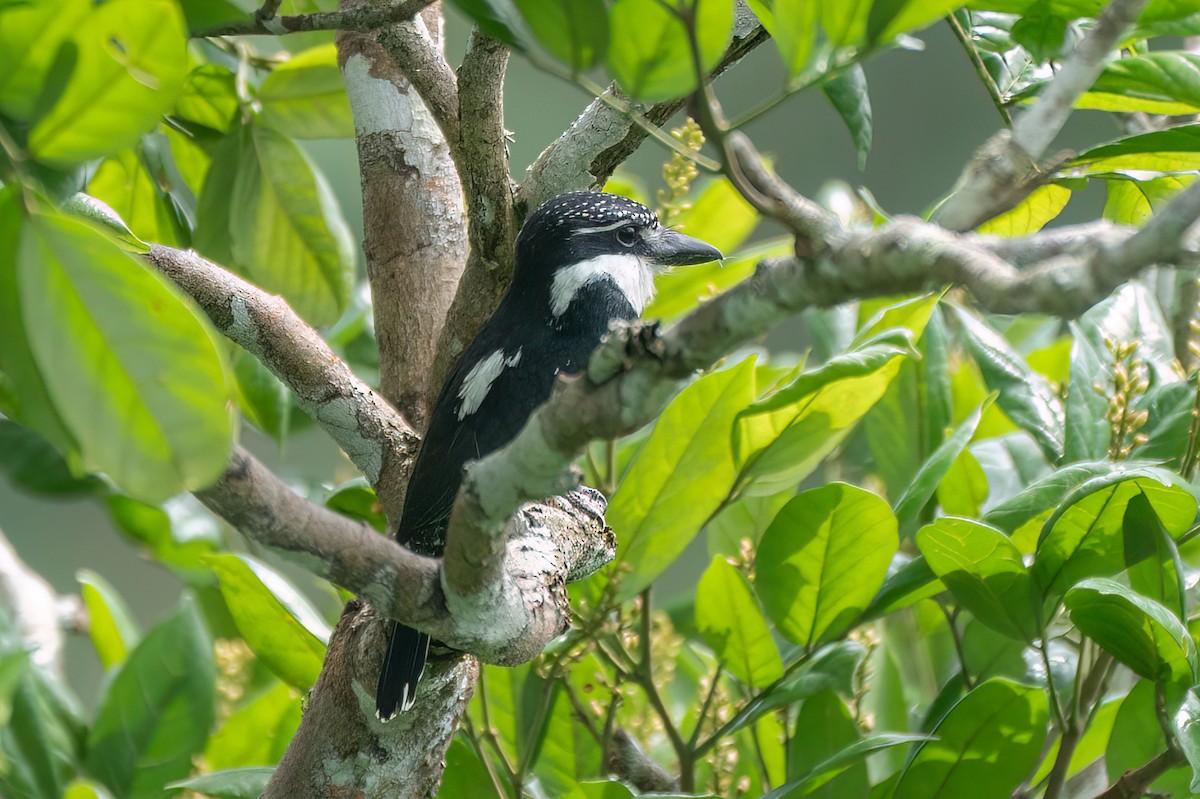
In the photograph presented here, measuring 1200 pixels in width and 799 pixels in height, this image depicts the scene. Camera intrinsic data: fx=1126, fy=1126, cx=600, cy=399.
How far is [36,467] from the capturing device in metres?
2.57

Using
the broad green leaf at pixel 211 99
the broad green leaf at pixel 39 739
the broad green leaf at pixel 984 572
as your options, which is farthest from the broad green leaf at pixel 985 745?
the broad green leaf at pixel 211 99

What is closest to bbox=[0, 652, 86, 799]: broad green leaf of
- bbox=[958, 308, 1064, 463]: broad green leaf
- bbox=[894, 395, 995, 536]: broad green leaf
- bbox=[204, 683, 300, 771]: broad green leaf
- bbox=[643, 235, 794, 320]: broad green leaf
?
bbox=[204, 683, 300, 771]: broad green leaf

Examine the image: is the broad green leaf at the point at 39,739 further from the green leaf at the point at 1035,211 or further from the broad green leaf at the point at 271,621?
the green leaf at the point at 1035,211

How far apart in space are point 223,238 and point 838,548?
131 cm

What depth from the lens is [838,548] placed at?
169 cm

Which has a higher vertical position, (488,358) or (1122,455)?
(488,358)

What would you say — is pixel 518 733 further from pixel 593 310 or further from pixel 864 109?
pixel 864 109

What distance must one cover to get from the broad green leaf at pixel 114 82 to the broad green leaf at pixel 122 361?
0.08m

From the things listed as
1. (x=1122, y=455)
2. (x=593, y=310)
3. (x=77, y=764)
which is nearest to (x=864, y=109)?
(x=1122, y=455)

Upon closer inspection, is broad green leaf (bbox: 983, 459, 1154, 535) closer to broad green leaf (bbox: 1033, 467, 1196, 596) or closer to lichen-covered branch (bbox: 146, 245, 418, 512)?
broad green leaf (bbox: 1033, 467, 1196, 596)

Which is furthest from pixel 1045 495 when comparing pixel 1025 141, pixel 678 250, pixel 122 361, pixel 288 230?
pixel 288 230

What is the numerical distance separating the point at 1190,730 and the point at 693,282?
145 centimetres

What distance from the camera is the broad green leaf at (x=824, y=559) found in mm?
1661

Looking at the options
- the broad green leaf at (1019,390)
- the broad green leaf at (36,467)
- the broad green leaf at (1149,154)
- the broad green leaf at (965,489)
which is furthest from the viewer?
the broad green leaf at (36,467)
